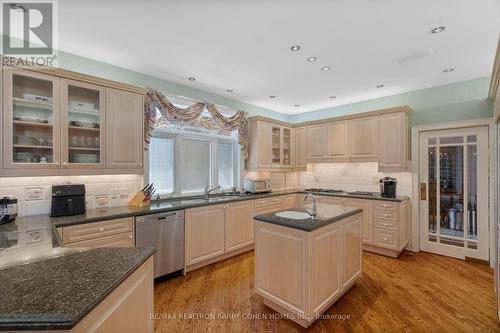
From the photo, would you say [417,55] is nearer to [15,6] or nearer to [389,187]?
[389,187]

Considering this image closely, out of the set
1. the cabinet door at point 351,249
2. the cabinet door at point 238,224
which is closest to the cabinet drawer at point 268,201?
the cabinet door at point 238,224

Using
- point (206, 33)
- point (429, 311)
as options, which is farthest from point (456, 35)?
point (429, 311)

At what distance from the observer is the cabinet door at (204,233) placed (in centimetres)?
298

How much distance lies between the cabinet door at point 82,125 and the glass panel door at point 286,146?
3.39 meters

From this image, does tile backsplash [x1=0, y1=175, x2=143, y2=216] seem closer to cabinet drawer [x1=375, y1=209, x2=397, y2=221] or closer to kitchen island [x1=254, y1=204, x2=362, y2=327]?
kitchen island [x1=254, y1=204, x2=362, y2=327]

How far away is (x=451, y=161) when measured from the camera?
355 cm

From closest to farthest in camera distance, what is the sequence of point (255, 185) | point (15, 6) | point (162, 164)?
point (15, 6)
point (162, 164)
point (255, 185)

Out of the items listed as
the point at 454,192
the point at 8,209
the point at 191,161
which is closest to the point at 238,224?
the point at 191,161

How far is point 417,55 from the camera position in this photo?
261 centimetres

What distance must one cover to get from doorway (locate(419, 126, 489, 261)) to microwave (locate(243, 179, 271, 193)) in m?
2.59

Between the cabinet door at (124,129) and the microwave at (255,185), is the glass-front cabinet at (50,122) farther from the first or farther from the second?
the microwave at (255,185)

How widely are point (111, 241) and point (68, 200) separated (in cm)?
63

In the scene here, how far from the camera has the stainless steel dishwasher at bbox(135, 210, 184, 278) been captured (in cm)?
257

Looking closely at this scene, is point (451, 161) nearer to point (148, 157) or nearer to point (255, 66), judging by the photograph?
point (255, 66)
